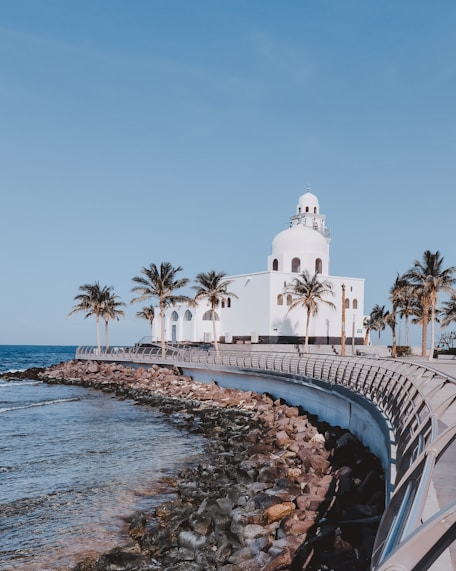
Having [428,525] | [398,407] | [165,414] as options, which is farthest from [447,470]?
[165,414]

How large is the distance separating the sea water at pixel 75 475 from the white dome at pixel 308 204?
47767 mm

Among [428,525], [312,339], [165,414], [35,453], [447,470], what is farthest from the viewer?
[312,339]

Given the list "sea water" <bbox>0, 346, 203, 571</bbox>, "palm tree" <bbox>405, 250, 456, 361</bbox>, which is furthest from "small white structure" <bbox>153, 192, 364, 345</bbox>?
"sea water" <bbox>0, 346, 203, 571</bbox>

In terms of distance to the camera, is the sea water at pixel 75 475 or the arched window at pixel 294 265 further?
the arched window at pixel 294 265

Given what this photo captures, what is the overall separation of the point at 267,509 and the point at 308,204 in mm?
64328

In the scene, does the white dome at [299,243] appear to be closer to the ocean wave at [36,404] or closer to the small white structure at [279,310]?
the small white structure at [279,310]

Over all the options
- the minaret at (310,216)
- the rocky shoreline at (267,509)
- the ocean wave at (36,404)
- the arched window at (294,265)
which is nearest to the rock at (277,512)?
the rocky shoreline at (267,509)

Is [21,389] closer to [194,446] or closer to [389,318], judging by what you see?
[194,446]

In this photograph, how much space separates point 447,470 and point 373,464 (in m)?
5.68

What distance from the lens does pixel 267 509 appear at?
11.7 meters

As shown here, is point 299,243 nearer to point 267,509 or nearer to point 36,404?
point 36,404

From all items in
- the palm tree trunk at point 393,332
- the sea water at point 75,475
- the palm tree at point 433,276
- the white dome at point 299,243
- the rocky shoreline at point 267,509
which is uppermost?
the white dome at point 299,243

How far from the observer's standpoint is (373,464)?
1342 cm

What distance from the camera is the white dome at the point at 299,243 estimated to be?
64250 mm
